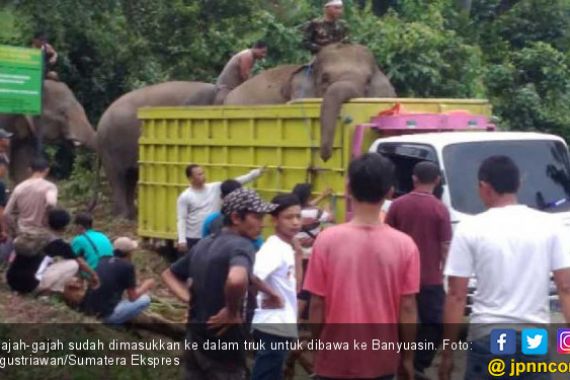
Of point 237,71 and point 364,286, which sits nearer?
point 364,286

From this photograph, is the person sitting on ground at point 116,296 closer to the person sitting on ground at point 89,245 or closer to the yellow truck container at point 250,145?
the person sitting on ground at point 89,245

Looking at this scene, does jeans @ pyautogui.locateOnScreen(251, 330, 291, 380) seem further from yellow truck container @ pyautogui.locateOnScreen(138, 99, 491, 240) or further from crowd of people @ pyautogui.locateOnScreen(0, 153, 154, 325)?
yellow truck container @ pyautogui.locateOnScreen(138, 99, 491, 240)

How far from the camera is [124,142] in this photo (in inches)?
721

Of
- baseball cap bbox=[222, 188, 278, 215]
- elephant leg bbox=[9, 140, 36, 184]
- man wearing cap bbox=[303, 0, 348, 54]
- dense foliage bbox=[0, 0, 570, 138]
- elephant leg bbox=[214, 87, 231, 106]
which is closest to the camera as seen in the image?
baseball cap bbox=[222, 188, 278, 215]

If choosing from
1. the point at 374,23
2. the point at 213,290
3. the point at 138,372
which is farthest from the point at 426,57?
the point at 213,290

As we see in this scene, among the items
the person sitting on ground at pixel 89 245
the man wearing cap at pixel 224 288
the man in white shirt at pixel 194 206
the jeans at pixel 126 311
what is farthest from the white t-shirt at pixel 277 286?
the man in white shirt at pixel 194 206

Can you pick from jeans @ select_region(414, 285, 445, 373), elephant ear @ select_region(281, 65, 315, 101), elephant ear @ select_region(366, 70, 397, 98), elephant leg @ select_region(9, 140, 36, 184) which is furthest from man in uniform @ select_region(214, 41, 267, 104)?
jeans @ select_region(414, 285, 445, 373)

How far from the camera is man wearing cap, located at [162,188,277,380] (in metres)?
6.92

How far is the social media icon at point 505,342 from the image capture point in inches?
242

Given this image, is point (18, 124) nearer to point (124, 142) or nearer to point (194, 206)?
point (124, 142)

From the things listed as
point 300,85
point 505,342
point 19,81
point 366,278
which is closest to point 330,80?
point 300,85

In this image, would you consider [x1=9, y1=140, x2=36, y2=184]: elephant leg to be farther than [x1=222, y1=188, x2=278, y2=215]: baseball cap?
Yes

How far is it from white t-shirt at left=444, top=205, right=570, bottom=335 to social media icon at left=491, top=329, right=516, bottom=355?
0.18ft

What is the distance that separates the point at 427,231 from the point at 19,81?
224 inches
